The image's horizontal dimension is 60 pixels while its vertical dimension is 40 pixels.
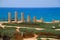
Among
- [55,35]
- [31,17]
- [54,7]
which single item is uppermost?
[54,7]

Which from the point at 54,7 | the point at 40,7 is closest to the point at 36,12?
the point at 40,7

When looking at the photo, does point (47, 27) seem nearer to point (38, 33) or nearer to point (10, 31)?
point (38, 33)

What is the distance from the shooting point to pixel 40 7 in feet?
8.18

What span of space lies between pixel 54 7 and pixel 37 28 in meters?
0.39

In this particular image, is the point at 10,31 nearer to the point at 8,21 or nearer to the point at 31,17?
the point at 8,21

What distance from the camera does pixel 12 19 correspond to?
2.57m

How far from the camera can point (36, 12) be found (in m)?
2.50

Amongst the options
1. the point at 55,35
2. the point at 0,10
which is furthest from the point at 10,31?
the point at 55,35
